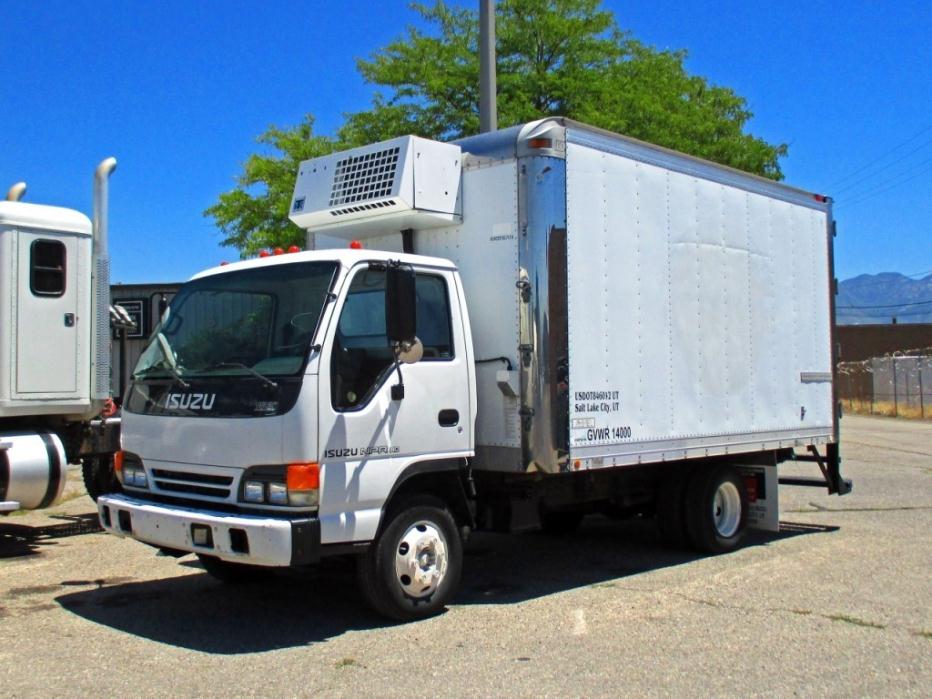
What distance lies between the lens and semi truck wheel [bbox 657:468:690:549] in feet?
29.5

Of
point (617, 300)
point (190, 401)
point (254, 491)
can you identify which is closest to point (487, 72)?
point (617, 300)

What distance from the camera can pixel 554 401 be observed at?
688 centimetres

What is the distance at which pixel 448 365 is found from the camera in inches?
266

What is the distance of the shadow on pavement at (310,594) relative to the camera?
21.5 ft

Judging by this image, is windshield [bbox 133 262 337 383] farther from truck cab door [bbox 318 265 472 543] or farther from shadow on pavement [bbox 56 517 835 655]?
shadow on pavement [bbox 56 517 835 655]

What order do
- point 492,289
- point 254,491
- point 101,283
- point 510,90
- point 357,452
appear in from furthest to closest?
point 510,90, point 101,283, point 492,289, point 357,452, point 254,491

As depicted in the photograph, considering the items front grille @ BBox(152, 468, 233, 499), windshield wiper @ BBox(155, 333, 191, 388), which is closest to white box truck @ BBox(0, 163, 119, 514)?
windshield wiper @ BBox(155, 333, 191, 388)

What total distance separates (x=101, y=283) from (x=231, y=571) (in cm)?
375

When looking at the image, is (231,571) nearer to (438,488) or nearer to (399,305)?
(438,488)

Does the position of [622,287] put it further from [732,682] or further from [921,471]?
[921,471]

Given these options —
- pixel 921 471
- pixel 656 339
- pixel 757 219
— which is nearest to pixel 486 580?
pixel 656 339

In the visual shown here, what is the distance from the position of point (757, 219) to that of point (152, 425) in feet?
18.7

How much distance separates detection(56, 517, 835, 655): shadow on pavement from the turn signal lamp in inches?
29.1

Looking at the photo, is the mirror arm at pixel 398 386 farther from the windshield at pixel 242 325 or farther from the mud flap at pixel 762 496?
the mud flap at pixel 762 496
